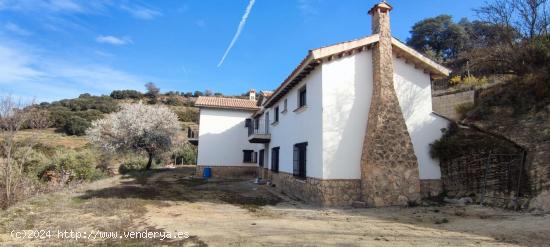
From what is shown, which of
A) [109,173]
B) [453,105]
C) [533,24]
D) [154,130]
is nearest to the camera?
[533,24]

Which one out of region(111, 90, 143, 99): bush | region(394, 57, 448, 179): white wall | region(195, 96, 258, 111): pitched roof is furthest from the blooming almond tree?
region(111, 90, 143, 99): bush

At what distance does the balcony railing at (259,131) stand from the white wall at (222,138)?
3.96 ft

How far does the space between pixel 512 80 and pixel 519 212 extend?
7993mm

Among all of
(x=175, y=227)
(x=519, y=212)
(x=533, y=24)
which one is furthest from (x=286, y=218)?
(x=533, y=24)

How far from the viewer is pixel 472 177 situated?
1091cm

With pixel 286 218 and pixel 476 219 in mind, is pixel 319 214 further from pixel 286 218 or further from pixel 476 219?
pixel 476 219

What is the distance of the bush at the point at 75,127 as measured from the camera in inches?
1853

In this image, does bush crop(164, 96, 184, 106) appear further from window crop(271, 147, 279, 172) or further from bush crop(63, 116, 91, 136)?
window crop(271, 147, 279, 172)

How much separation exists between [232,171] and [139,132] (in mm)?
8226

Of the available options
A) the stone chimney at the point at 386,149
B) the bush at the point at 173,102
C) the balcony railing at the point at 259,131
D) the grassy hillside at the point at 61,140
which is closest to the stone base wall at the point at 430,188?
the stone chimney at the point at 386,149

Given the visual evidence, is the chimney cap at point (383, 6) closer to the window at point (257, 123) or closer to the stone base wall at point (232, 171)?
the window at point (257, 123)

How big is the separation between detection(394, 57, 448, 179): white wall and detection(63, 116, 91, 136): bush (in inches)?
1889

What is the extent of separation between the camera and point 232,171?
998 inches

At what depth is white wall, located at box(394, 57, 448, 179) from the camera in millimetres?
11906
